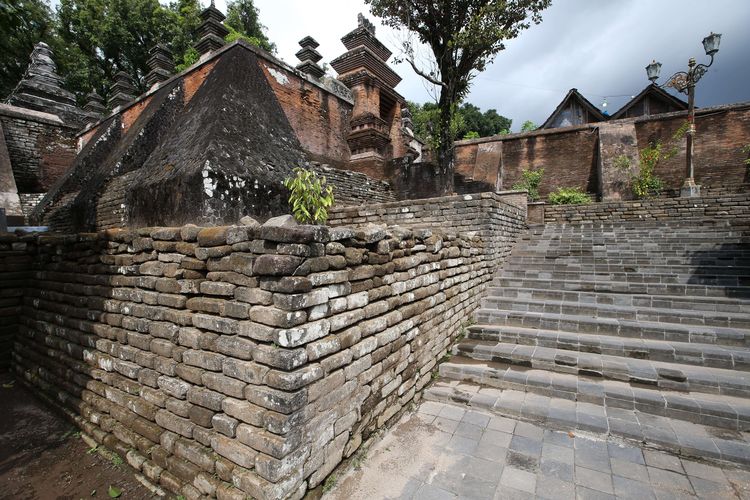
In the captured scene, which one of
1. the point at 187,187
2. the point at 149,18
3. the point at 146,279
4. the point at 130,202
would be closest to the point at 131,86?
the point at 149,18

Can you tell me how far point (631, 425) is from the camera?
108 inches

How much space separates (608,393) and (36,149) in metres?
19.7

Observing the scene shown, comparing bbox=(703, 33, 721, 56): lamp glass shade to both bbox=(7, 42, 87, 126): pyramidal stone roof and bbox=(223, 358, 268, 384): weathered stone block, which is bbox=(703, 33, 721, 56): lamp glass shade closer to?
bbox=(223, 358, 268, 384): weathered stone block

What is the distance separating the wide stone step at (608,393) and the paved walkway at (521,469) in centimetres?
51

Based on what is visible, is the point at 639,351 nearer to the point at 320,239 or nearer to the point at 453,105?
the point at 320,239

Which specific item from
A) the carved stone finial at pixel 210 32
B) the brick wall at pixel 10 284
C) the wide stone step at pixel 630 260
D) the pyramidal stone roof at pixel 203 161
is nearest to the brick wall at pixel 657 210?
the wide stone step at pixel 630 260

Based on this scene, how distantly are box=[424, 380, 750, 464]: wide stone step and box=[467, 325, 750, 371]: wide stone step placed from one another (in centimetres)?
89

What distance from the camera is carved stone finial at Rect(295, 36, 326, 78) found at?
32.6ft

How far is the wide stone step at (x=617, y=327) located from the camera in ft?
12.0

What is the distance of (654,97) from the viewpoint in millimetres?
17750

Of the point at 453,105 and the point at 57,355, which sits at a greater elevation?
the point at 453,105

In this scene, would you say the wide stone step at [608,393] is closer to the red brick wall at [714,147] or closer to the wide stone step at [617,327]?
the wide stone step at [617,327]

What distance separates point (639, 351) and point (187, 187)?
6411 mm

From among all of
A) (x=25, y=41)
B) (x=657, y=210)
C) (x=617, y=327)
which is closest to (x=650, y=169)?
(x=657, y=210)
